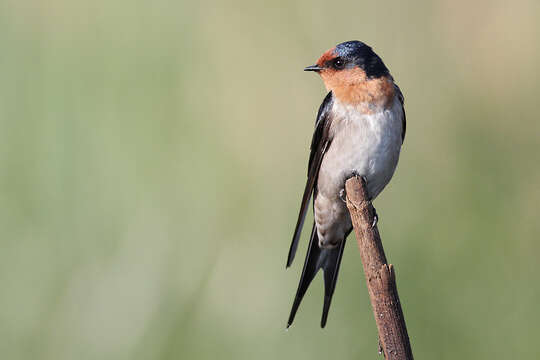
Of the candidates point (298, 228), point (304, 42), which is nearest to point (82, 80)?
point (304, 42)

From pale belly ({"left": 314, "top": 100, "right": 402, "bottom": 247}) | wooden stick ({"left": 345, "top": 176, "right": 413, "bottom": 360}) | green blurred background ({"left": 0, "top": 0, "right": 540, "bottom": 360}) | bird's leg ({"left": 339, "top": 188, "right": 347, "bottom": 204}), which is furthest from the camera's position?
green blurred background ({"left": 0, "top": 0, "right": 540, "bottom": 360})

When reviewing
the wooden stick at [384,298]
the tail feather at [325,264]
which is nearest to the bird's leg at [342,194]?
the tail feather at [325,264]

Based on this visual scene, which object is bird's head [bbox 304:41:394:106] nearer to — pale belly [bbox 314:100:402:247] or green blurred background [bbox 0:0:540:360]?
pale belly [bbox 314:100:402:247]

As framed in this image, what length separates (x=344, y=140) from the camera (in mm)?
2402

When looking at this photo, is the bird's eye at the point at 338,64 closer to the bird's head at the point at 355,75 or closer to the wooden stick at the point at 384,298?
the bird's head at the point at 355,75

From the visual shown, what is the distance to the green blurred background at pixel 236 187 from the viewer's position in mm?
2895

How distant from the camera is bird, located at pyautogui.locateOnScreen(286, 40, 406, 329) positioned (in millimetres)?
2355

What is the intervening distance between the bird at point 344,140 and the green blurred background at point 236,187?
0.32m

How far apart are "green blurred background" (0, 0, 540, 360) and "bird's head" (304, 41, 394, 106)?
0.61 meters

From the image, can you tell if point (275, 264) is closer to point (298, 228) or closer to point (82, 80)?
point (298, 228)

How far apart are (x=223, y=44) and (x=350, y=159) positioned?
1.21 metres

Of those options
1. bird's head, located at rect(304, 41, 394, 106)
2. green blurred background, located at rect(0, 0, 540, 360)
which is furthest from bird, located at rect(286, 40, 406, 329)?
green blurred background, located at rect(0, 0, 540, 360)

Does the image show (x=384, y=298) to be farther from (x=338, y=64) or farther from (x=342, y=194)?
(x=338, y=64)


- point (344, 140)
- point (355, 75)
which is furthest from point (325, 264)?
point (355, 75)
